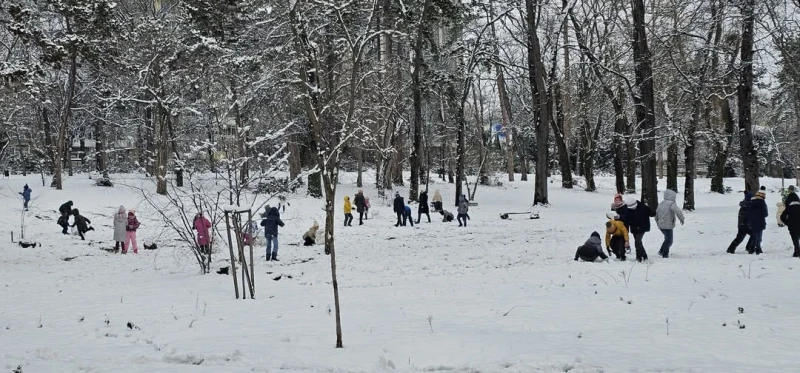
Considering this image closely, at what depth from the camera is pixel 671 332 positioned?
6.85 metres

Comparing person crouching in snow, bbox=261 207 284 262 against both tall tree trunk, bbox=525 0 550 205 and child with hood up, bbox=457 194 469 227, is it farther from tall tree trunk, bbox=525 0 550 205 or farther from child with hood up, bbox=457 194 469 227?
tall tree trunk, bbox=525 0 550 205

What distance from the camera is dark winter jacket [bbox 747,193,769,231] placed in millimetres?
11987

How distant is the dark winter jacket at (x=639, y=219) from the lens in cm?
1192

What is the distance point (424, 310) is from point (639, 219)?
5.70m

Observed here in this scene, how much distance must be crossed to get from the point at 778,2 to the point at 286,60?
18.1 metres

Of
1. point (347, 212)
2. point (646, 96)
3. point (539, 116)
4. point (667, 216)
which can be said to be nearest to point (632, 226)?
point (667, 216)

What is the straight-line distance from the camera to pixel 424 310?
28.8 ft

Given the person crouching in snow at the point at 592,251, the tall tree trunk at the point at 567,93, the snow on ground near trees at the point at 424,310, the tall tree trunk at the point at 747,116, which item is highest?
the tall tree trunk at the point at 567,93

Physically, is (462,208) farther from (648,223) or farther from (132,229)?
(132,229)

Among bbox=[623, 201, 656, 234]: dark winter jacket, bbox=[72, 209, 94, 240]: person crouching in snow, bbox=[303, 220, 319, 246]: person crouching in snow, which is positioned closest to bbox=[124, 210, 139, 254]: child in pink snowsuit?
bbox=[72, 209, 94, 240]: person crouching in snow

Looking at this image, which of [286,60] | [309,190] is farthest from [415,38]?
[309,190]

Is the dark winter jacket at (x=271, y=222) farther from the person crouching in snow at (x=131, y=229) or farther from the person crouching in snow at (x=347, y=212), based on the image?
the person crouching in snow at (x=347, y=212)

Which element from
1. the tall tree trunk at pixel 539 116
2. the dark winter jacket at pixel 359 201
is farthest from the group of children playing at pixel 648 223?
the tall tree trunk at pixel 539 116

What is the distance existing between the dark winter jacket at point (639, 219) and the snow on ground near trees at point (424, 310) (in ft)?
2.54
